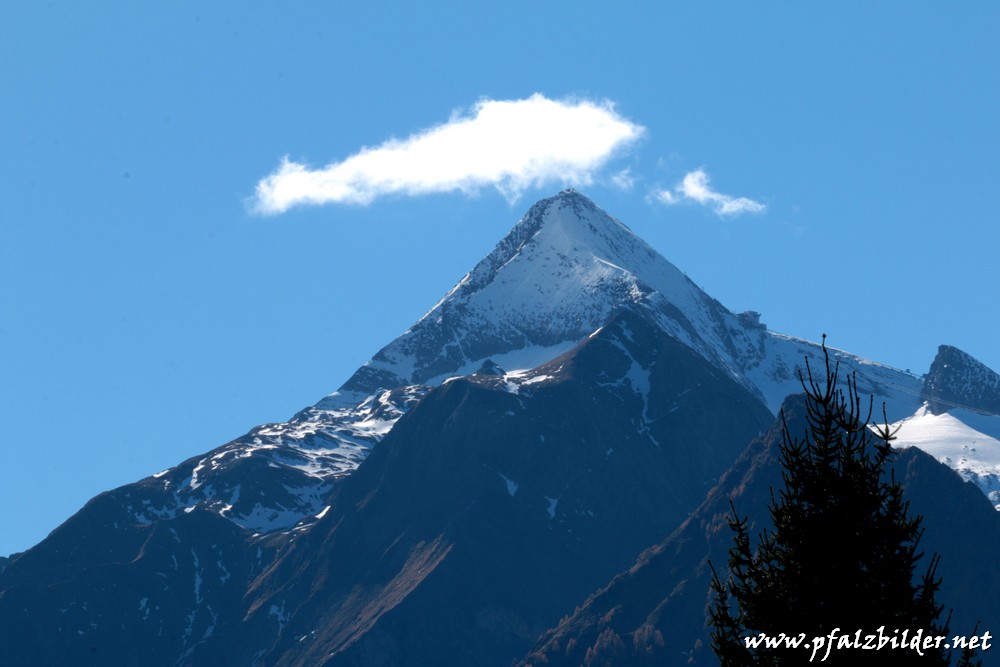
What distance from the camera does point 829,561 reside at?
45.8 meters

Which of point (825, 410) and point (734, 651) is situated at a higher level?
point (825, 410)

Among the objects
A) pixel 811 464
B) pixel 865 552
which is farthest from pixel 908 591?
pixel 811 464

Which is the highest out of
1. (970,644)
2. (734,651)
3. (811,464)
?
(811,464)

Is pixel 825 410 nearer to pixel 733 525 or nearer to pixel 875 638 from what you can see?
pixel 733 525

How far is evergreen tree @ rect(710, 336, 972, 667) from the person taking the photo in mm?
44438

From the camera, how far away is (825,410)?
158 ft

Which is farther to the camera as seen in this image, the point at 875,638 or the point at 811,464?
the point at 811,464

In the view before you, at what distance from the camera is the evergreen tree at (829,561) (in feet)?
146

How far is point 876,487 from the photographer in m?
46.2

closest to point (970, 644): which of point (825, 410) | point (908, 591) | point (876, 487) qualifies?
point (908, 591)

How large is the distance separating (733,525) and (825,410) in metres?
4.25

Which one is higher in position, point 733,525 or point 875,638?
point 733,525

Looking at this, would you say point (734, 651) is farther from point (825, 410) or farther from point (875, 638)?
point (825, 410)

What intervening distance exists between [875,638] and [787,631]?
105 inches
